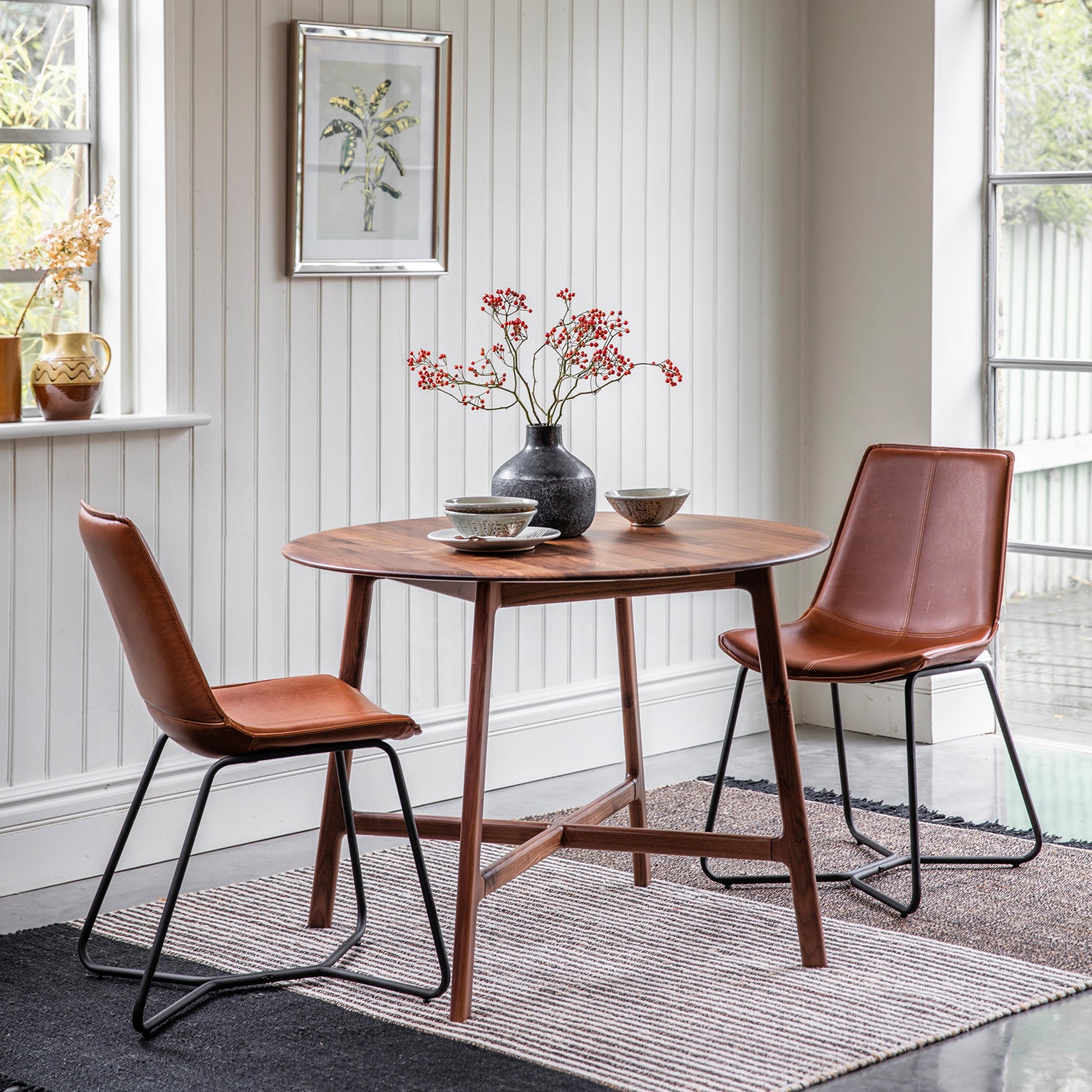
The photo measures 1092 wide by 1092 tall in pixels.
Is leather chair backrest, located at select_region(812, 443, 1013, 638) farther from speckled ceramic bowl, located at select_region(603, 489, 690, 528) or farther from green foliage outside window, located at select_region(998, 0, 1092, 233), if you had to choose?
green foliage outside window, located at select_region(998, 0, 1092, 233)

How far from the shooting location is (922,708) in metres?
4.59

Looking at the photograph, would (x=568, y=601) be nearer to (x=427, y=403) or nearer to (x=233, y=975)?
(x=233, y=975)

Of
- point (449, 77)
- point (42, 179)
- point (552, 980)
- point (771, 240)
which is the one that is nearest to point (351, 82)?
point (449, 77)

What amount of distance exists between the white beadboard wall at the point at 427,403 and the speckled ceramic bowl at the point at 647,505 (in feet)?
2.91

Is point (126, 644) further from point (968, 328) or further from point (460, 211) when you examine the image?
point (968, 328)

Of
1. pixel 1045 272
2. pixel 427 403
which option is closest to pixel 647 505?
pixel 427 403

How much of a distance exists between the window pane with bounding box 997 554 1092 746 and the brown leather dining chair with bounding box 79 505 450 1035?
2433 millimetres

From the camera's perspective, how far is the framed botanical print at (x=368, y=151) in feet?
11.8

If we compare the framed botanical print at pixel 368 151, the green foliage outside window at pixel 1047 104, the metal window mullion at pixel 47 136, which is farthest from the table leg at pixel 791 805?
the green foliage outside window at pixel 1047 104

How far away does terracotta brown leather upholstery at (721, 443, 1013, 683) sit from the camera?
334 cm

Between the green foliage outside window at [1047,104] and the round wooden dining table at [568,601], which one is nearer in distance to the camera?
the round wooden dining table at [568,601]

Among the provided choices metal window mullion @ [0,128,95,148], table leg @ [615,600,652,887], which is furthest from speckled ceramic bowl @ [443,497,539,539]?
metal window mullion @ [0,128,95,148]

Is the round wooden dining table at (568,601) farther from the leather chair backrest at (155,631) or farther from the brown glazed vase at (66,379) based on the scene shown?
the brown glazed vase at (66,379)

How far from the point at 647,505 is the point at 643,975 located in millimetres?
892
